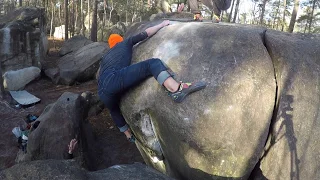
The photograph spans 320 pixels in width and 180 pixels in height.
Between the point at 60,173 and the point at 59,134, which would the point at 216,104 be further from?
the point at 59,134

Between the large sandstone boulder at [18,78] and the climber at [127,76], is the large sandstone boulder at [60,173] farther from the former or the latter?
the large sandstone boulder at [18,78]

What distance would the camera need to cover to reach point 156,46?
5.09 meters

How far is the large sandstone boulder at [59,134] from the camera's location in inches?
276

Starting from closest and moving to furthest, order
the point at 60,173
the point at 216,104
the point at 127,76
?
the point at 60,173 → the point at 216,104 → the point at 127,76

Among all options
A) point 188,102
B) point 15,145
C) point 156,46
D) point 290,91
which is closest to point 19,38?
point 15,145

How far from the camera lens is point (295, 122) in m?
4.17

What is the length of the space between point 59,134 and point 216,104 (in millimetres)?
4655

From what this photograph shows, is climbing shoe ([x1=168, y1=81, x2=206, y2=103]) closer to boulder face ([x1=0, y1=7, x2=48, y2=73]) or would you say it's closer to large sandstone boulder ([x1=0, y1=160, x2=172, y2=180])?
large sandstone boulder ([x1=0, y1=160, x2=172, y2=180])

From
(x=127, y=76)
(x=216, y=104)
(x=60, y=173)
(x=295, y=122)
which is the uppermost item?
(x=127, y=76)

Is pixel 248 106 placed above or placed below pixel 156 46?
below

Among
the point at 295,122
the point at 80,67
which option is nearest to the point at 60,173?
the point at 295,122

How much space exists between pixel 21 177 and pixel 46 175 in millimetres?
249

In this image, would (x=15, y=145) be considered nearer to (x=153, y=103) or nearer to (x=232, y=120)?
(x=153, y=103)

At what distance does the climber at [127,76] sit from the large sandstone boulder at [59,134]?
2279 mm
